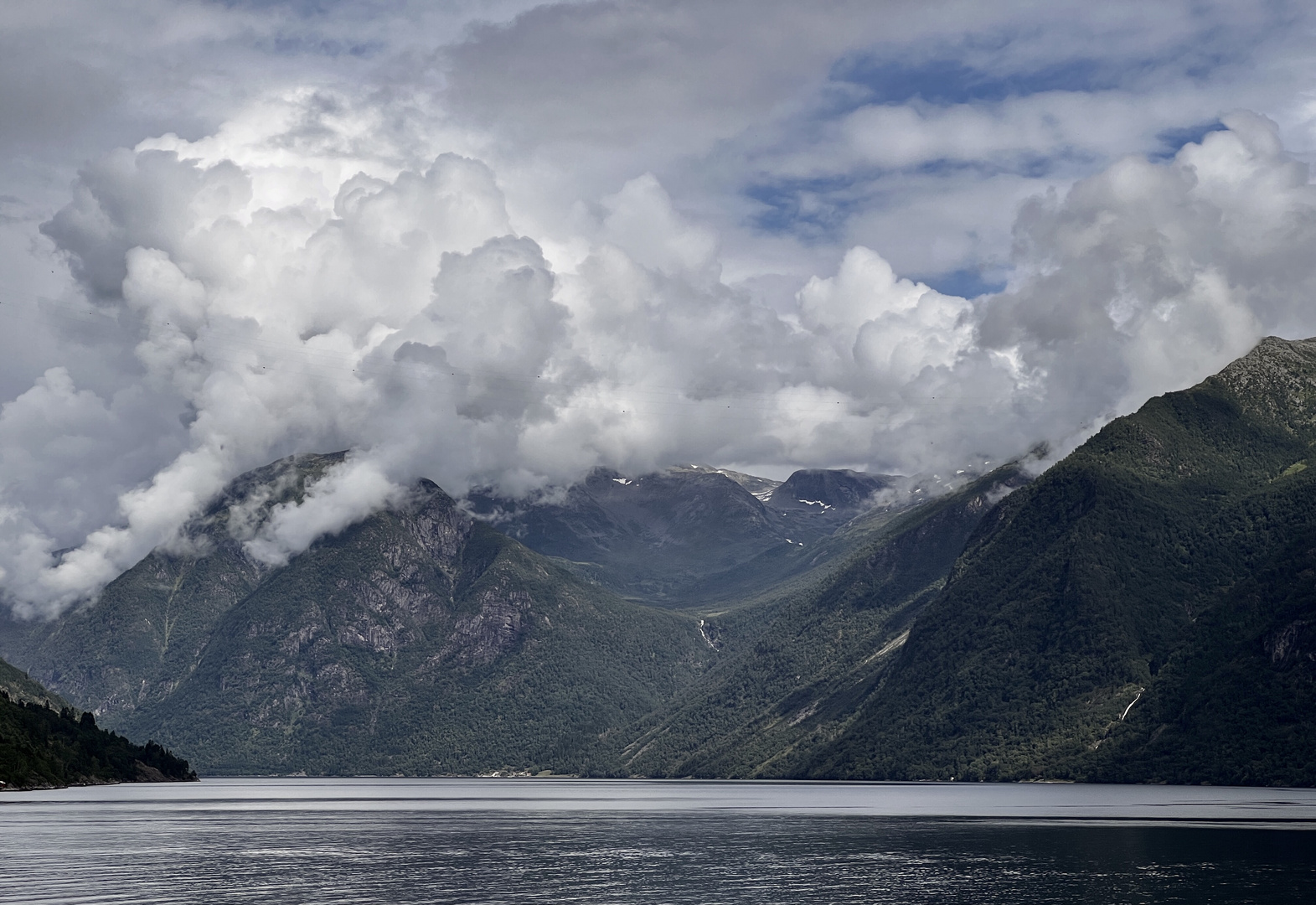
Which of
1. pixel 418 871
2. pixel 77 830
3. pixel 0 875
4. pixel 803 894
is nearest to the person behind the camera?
pixel 803 894

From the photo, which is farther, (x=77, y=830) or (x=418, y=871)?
(x=77, y=830)

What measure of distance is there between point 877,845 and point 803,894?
60.7m

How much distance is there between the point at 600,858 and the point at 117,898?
6226 cm

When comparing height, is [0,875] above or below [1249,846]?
above

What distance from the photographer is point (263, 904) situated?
116m

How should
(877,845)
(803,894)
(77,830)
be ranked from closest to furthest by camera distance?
(803,894) < (877,845) < (77,830)

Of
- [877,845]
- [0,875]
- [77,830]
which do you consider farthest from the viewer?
A: [77,830]

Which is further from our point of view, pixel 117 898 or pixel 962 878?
pixel 962 878

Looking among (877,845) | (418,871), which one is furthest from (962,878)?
(418,871)

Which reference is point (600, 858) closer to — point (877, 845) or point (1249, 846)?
point (877, 845)

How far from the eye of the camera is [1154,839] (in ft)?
598

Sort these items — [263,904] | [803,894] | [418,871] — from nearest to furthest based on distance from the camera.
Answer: [263,904] < [803,894] < [418,871]

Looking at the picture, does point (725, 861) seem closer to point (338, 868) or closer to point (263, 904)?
point (338, 868)

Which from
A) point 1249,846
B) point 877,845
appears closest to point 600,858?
point 877,845
